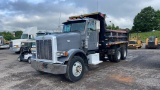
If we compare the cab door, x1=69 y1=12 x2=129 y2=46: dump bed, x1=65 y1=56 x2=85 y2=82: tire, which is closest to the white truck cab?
x1=69 y1=12 x2=129 y2=46: dump bed

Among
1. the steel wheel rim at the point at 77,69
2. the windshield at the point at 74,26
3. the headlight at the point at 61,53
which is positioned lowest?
the steel wheel rim at the point at 77,69

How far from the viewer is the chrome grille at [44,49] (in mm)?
7105

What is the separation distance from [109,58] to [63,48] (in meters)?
5.30

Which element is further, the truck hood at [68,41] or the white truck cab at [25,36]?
the white truck cab at [25,36]

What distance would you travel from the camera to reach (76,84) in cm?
690

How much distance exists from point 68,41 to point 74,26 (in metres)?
1.47

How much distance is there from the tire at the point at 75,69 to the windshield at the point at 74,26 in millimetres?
1712

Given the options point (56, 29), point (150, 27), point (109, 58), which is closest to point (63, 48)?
point (56, 29)

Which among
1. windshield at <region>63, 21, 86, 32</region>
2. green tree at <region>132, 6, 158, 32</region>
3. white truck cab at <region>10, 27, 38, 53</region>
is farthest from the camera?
green tree at <region>132, 6, 158, 32</region>

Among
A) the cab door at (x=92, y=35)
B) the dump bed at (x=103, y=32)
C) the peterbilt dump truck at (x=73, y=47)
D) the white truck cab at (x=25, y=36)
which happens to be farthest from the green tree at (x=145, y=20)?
the cab door at (x=92, y=35)

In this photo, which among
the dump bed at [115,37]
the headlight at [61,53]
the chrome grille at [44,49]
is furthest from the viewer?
the dump bed at [115,37]

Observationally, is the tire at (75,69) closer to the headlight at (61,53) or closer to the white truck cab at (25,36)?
the headlight at (61,53)

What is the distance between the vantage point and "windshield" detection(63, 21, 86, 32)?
8.48 m

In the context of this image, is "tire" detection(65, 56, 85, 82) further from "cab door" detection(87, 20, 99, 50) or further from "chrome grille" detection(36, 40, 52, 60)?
"cab door" detection(87, 20, 99, 50)
